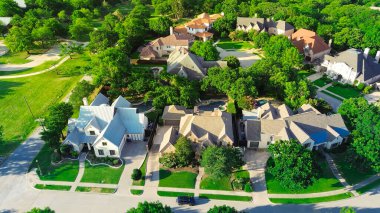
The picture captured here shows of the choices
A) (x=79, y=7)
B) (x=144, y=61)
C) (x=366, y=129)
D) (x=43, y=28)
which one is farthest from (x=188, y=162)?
(x=79, y=7)

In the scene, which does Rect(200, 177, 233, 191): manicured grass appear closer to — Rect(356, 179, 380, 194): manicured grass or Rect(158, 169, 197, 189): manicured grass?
Rect(158, 169, 197, 189): manicured grass

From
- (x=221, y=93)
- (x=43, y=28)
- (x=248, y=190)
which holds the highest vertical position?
(x=43, y=28)

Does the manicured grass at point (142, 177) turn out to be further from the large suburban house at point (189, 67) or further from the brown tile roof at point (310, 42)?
the brown tile roof at point (310, 42)

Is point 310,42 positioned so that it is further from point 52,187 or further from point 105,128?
point 52,187

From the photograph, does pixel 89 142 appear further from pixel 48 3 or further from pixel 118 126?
pixel 48 3

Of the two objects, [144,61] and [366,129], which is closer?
[366,129]

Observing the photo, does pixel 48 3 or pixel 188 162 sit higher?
pixel 48 3

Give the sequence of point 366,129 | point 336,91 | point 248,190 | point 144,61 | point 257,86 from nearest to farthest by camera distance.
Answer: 1. point 248,190
2. point 366,129
3. point 257,86
4. point 336,91
5. point 144,61

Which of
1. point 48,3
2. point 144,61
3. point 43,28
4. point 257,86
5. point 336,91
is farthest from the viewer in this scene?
point 48,3

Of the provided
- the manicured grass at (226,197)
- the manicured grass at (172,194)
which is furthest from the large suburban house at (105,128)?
the manicured grass at (226,197)
